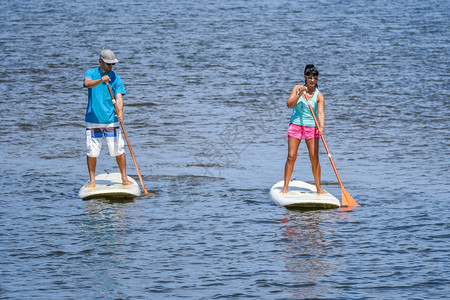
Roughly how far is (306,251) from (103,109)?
3.65 metres

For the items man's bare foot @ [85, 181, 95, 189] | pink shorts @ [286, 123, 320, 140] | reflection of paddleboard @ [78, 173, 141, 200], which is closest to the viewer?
pink shorts @ [286, 123, 320, 140]

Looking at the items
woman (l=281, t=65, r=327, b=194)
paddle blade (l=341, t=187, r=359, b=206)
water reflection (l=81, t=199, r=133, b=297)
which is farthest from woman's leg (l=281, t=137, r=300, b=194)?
water reflection (l=81, t=199, r=133, b=297)

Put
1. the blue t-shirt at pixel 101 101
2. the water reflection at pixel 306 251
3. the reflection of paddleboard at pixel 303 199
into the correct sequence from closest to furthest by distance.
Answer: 1. the water reflection at pixel 306 251
2. the reflection of paddleboard at pixel 303 199
3. the blue t-shirt at pixel 101 101

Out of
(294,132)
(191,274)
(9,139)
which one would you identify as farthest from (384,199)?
(9,139)

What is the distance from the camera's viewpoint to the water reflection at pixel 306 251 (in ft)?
28.0

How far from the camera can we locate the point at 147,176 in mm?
13328

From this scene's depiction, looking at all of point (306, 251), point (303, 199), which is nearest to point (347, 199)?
point (303, 199)

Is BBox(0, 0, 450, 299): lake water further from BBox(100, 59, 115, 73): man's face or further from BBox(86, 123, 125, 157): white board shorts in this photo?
BBox(100, 59, 115, 73): man's face

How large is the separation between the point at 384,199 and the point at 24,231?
15.5ft

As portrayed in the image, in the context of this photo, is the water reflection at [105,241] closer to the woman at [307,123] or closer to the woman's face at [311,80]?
the woman at [307,123]

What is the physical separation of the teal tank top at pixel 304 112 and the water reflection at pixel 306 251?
117cm

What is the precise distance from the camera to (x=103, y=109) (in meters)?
11.7

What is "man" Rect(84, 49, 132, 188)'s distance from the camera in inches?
454

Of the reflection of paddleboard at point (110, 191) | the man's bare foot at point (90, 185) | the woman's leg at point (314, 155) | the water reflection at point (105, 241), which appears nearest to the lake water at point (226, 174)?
the water reflection at point (105, 241)
